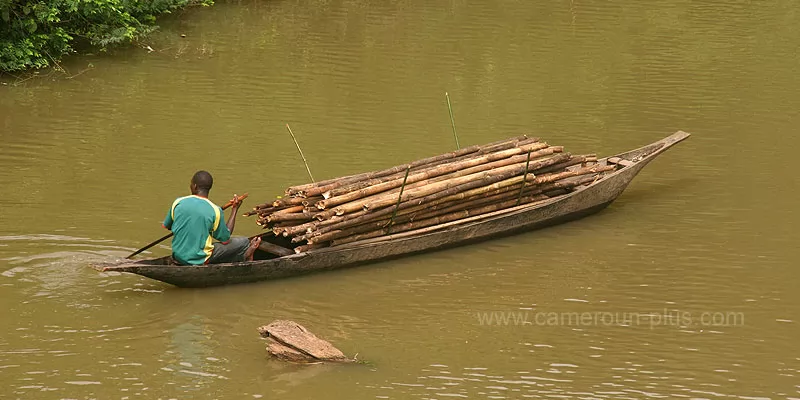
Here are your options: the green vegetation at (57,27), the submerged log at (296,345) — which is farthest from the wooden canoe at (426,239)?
the green vegetation at (57,27)

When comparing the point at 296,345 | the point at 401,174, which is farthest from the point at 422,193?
the point at 296,345

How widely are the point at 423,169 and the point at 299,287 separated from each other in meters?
2.10

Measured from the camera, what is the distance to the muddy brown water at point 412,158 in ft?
32.4

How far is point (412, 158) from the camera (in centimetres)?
1504

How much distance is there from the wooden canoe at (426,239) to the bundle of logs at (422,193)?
0.13 m

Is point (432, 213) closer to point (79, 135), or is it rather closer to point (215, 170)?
point (215, 170)

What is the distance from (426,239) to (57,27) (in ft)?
31.4

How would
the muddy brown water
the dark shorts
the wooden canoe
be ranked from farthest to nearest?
1. the dark shorts
2. the wooden canoe
3. the muddy brown water

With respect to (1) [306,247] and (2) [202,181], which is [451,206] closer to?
(1) [306,247]

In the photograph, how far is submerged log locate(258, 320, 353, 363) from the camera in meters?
9.69

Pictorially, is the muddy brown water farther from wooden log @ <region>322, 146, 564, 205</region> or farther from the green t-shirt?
wooden log @ <region>322, 146, 564, 205</region>

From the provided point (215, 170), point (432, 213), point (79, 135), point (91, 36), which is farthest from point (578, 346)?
point (91, 36)

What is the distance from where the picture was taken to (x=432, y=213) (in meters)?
12.1

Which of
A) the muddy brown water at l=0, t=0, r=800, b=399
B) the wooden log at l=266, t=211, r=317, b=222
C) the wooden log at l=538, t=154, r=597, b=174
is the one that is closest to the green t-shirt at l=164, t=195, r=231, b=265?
the muddy brown water at l=0, t=0, r=800, b=399
